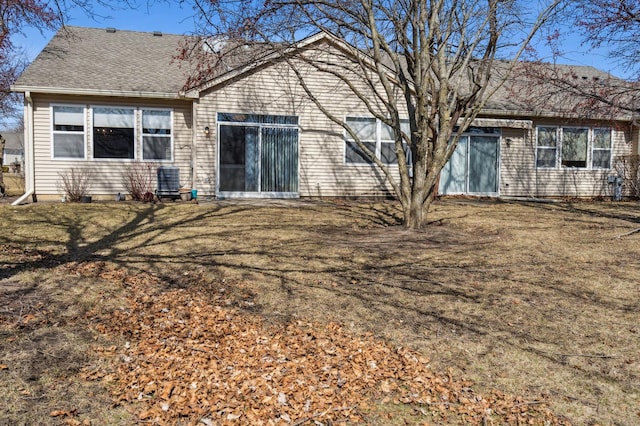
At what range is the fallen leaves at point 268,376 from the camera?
343 centimetres

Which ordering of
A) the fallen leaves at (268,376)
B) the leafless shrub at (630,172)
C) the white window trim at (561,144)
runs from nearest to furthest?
the fallen leaves at (268,376) → the leafless shrub at (630,172) → the white window trim at (561,144)

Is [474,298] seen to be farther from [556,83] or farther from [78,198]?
[78,198]

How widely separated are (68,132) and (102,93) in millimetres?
1586

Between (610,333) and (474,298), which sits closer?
(610,333)

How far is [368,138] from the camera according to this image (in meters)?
15.2

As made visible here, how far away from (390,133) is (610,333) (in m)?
11.1

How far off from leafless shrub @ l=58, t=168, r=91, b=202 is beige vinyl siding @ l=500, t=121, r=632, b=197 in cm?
1304

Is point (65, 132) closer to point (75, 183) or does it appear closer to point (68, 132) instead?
point (68, 132)

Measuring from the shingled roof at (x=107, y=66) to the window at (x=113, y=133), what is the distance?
2.71 feet

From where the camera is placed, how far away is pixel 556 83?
502 inches

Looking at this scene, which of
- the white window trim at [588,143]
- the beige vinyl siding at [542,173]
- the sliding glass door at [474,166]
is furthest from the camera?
the white window trim at [588,143]

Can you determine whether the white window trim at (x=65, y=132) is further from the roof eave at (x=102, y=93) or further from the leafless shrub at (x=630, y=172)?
the leafless shrub at (x=630, y=172)

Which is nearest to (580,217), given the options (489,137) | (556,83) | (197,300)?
(556,83)

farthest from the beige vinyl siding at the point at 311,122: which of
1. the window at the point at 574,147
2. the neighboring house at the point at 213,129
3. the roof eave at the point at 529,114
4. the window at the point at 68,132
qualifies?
the window at the point at 574,147
